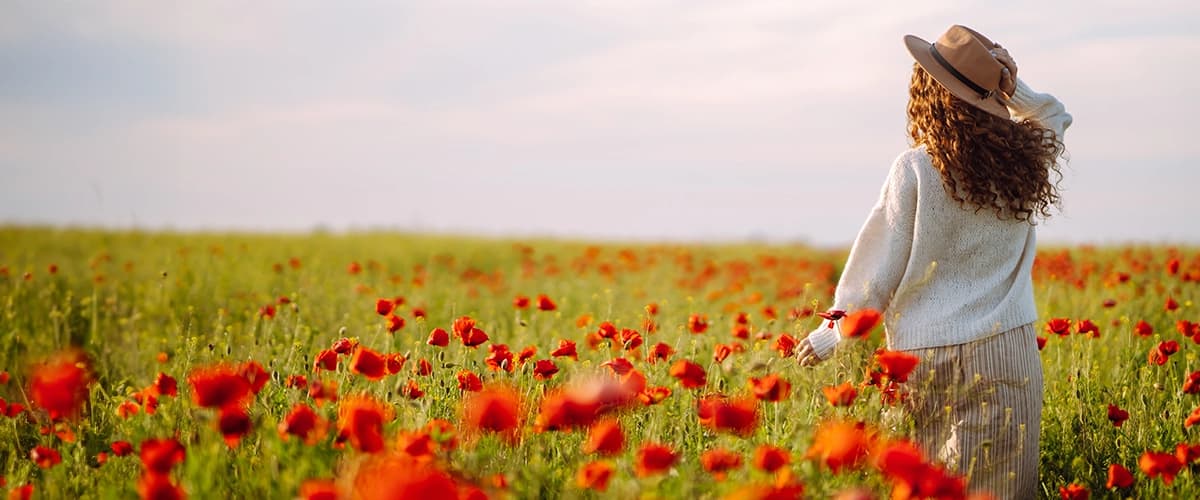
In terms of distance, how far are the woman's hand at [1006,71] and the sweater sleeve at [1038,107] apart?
283 mm

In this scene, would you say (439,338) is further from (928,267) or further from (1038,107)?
(1038,107)

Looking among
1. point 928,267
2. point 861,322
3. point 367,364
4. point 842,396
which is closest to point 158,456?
point 367,364

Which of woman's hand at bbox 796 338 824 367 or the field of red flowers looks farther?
woman's hand at bbox 796 338 824 367

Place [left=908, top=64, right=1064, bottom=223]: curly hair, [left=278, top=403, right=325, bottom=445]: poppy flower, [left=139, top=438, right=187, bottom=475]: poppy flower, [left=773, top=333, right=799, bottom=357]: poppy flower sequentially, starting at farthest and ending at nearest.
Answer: [left=773, top=333, right=799, bottom=357]: poppy flower
[left=908, top=64, right=1064, bottom=223]: curly hair
[left=278, top=403, right=325, bottom=445]: poppy flower
[left=139, top=438, right=187, bottom=475]: poppy flower

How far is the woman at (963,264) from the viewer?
312 cm

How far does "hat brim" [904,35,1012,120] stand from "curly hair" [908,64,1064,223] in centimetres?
3

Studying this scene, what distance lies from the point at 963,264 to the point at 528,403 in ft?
5.37

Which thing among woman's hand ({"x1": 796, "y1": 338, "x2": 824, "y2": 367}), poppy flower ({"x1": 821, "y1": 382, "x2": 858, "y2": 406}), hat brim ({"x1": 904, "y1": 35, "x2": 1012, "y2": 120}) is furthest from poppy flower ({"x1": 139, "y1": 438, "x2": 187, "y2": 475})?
hat brim ({"x1": 904, "y1": 35, "x2": 1012, "y2": 120})

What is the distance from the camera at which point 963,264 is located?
3.21m

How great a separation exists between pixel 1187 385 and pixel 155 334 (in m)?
6.14

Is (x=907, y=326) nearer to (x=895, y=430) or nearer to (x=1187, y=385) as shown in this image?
(x=895, y=430)

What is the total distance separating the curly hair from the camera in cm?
310

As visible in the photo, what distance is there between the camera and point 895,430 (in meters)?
3.23

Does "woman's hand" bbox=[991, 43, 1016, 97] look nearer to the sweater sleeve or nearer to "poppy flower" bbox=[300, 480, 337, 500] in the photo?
the sweater sleeve
